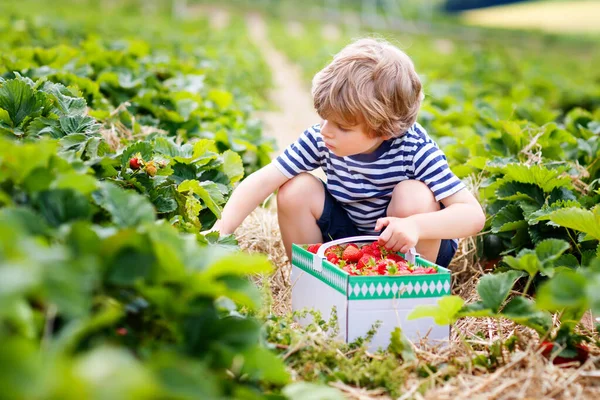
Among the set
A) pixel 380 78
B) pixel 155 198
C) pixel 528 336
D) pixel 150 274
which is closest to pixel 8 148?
pixel 150 274

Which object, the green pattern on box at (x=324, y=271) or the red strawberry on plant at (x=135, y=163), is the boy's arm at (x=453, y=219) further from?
the red strawberry on plant at (x=135, y=163)

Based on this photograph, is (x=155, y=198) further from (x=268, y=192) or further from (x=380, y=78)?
(x=380, y=78)

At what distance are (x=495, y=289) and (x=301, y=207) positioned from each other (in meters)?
1.02

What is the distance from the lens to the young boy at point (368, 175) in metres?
2.67

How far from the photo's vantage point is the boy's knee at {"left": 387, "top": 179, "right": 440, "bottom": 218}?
2705mm

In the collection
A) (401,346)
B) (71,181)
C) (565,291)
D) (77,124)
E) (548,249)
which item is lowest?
(401,346)

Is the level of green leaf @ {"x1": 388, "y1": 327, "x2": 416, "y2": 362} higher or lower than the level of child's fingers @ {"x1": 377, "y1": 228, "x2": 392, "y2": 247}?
lower

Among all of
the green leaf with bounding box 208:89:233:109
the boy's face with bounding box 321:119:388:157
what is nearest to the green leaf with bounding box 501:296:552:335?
the boy's face with bounding box 321:119:388:157

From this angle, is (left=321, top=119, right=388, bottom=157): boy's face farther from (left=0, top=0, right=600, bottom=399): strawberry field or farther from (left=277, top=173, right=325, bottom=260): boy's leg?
(left=0, top=0, right=600, bottom=399): strawberry field

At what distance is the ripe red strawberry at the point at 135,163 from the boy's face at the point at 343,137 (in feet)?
2.16

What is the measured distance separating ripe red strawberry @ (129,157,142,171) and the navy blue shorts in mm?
822

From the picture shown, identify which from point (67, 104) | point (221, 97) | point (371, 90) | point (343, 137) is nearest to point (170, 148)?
point (67, 104)

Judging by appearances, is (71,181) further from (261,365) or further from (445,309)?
(445,309)

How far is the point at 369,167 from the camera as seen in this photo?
9.52 ft
